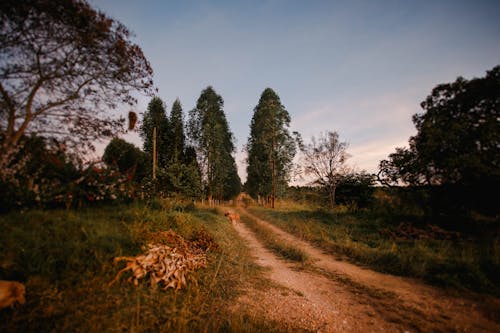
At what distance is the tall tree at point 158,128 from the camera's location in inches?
1004

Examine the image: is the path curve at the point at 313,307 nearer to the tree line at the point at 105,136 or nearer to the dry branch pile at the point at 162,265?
the dry branch pile at the point at 162,265

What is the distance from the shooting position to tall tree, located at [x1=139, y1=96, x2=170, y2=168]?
2550 centimetres

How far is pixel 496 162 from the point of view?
6.55 m

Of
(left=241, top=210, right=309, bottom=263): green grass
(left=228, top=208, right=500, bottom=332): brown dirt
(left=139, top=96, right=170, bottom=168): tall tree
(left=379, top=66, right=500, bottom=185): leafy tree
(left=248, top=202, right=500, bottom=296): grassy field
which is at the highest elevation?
(left=139, top=96, right=170, bottom=168): tall tree

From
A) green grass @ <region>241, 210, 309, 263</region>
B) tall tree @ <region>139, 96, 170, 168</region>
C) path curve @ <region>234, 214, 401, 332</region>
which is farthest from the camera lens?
tall tree @ <region>139, 96, 170, 168</region>

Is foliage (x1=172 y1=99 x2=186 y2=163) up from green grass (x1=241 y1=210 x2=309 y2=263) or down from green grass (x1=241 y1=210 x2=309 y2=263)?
up

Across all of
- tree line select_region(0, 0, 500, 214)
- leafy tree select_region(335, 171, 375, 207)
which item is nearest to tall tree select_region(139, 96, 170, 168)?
tree line select_region(0, 0, 500, 214)

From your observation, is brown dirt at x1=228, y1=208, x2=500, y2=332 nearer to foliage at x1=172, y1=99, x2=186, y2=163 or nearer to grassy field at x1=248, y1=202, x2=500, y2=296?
grassy field at x1=248, y1=202, x2=500, y2=296

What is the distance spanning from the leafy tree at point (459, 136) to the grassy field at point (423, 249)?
6.72ft

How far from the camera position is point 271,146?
79.9ft

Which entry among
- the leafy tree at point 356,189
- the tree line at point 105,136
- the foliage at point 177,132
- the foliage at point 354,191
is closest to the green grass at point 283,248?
the tree line at point 105,136

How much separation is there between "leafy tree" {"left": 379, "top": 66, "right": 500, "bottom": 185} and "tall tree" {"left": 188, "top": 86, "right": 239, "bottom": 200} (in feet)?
66.5

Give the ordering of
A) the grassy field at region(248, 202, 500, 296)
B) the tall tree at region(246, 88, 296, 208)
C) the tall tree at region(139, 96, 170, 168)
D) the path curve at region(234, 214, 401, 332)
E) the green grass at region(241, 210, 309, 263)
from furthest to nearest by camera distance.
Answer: the tall tree at region(139, 96, 170, 168), the tall tree at region(246, 88, 296, 208), the green grass at region(241, 210, 309, 263), the grassy field at region(248, 202, 500, 296), the path curve at region(234, 214, 401, 332)

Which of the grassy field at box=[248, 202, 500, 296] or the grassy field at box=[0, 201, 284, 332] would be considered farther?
the grassy field at box=[248, 202, 500, 296]
